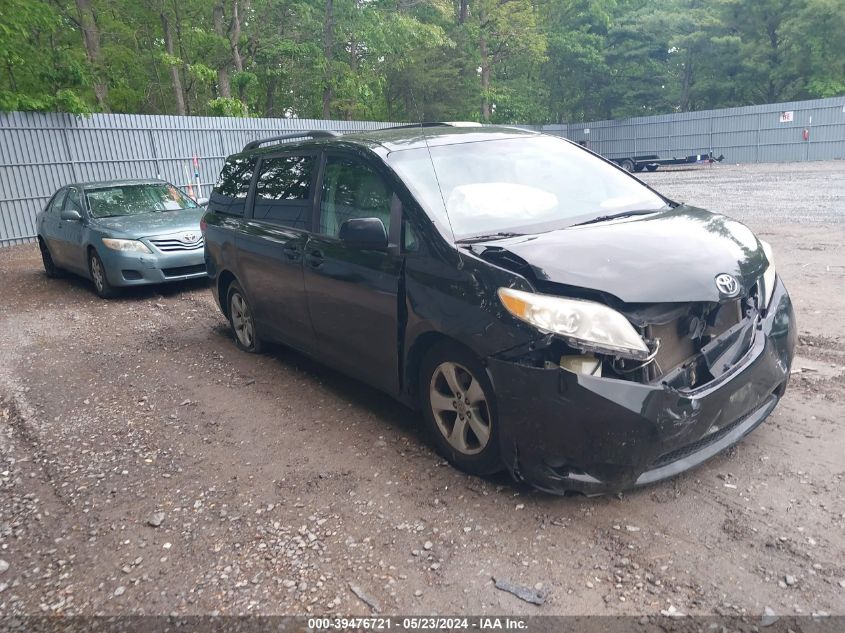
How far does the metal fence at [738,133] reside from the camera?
29141 millimetres

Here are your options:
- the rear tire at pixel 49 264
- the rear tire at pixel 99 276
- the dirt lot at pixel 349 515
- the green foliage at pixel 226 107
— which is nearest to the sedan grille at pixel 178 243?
the rear tire at pixel 99 276

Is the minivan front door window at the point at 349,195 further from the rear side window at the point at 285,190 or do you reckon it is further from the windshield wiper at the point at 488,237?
the windshield wiper at the point at 488,237

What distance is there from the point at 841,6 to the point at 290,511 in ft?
137

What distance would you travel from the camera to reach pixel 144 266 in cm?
855

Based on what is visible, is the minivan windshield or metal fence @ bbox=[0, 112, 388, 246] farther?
metal fence @ bbox=[0, 112, 388, 246]

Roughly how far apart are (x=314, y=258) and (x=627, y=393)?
8.00 ft

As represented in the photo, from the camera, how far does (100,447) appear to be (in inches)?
170

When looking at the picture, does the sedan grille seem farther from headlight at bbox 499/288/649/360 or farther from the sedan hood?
headlight at bbox 499/288/649/360

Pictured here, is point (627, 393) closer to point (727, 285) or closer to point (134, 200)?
point (727, 285)

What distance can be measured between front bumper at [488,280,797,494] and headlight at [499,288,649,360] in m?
0.14

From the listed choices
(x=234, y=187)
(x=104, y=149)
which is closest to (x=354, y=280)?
(x=234, y=187)

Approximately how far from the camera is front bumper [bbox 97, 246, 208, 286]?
853 cm

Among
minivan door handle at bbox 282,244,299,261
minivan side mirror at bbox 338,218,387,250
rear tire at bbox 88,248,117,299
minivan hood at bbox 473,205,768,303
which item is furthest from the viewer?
rear tire at bbox 88,248,117,299

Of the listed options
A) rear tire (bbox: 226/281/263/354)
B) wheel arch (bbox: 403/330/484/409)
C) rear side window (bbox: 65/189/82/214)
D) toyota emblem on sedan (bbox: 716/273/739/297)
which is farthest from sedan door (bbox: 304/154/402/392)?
rear side window (bbox: 65/189/82/214)
